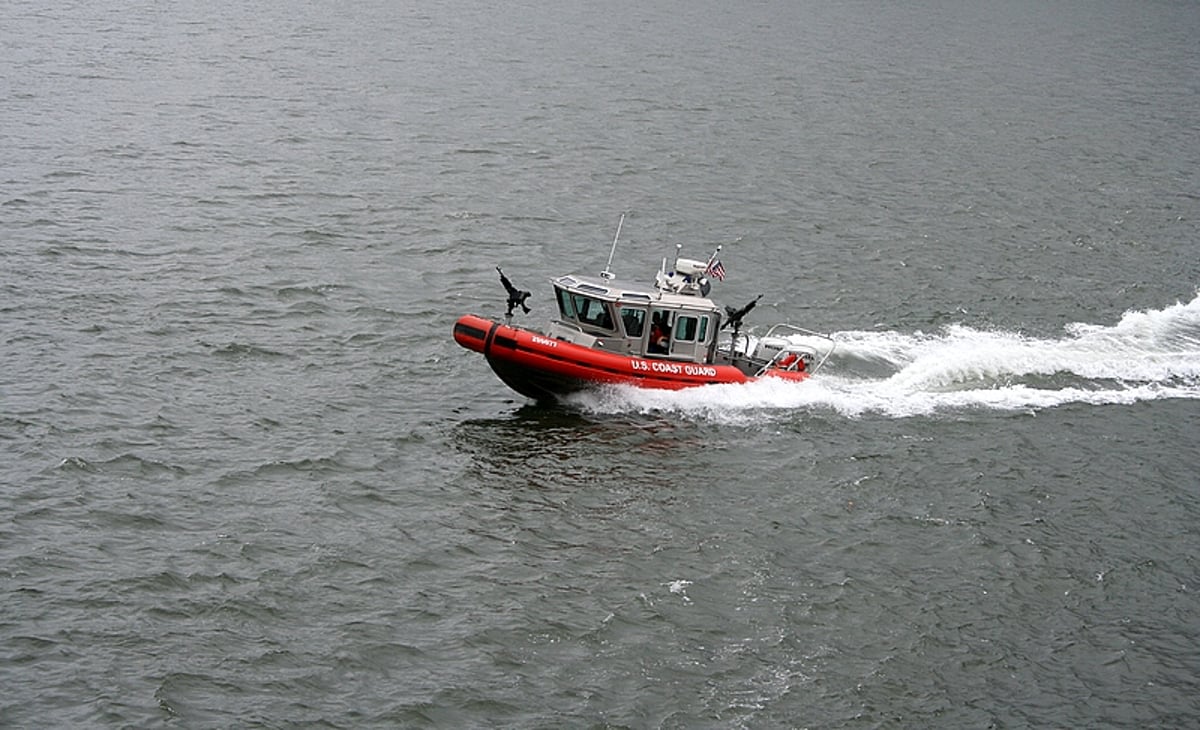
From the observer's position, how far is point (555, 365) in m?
34.3

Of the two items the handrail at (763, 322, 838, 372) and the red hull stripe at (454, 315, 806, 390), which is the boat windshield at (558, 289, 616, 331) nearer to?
the red hull stripe at (454, 315, 806, 390)

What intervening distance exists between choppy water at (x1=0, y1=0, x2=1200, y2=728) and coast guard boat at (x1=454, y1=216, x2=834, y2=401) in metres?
0.69

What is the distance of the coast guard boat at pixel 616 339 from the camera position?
112ft

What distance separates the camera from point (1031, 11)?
117 metres

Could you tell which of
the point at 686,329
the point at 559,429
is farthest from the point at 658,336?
the point at 559,429

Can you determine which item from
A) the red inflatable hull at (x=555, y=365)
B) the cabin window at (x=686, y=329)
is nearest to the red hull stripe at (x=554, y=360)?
the red inflatable hull at (x=555, y=365)

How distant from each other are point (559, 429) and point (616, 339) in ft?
9.28

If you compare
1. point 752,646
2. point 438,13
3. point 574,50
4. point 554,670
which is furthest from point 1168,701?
point 438,13

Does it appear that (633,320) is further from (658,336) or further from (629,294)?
(658,336)

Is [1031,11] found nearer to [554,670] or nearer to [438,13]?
[438,13]

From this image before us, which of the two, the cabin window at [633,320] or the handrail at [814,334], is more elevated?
the cabin window at [633,320]

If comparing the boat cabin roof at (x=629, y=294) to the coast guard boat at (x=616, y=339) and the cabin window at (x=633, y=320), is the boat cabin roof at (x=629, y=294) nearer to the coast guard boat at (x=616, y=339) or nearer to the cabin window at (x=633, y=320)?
the coast guard boat at (x=616, y=339)

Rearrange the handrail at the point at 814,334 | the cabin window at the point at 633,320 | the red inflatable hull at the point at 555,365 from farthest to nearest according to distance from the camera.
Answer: the handrail at the point at 814,334, the cabin window at the point at 633,320, the red inflatable hull at the point at 555,365

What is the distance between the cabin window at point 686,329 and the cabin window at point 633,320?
2.90 ft
